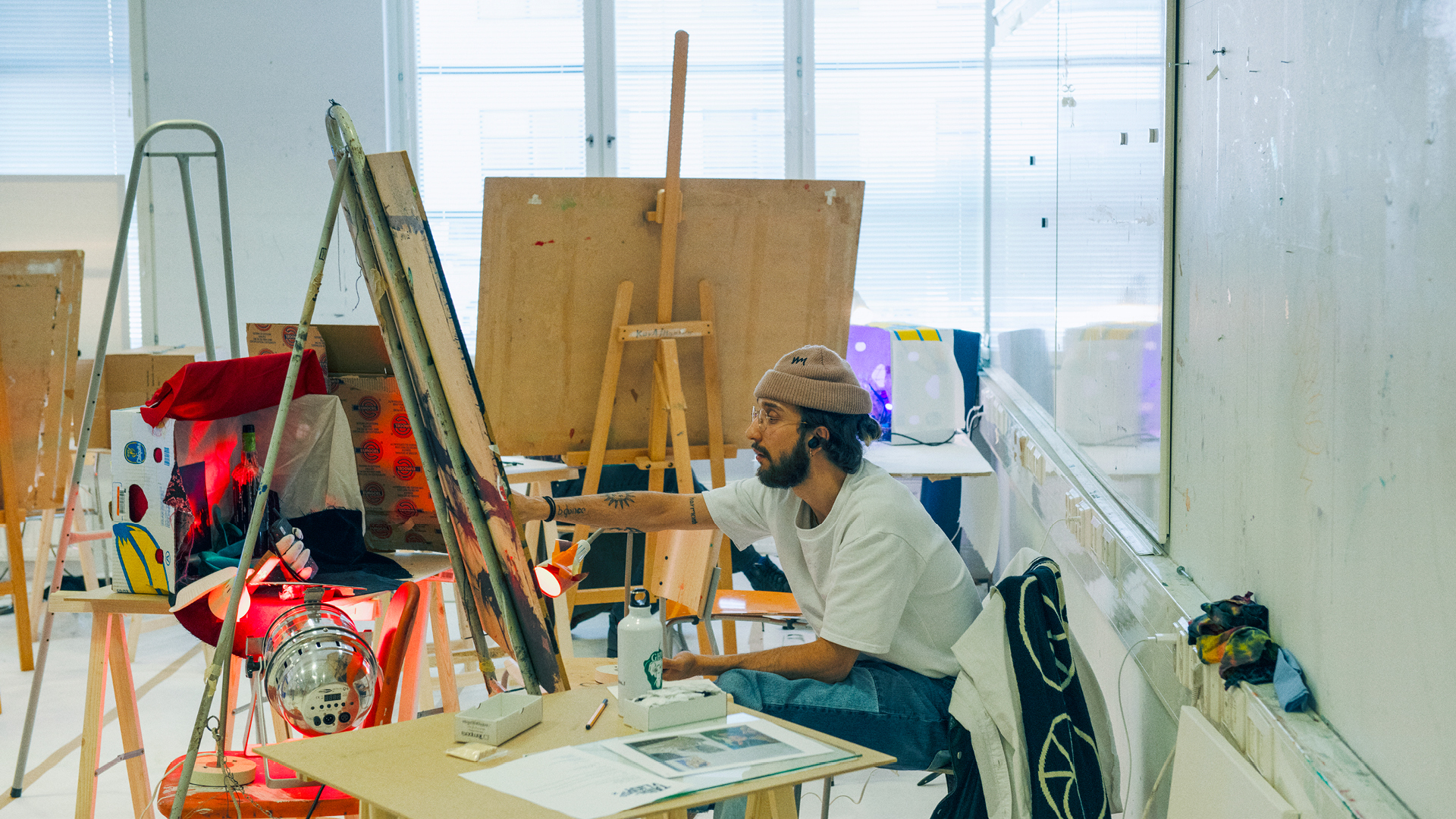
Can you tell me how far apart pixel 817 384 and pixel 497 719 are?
0.92 meters

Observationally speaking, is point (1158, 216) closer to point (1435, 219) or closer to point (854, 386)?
point (854, 386)

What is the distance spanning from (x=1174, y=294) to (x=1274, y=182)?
45cm

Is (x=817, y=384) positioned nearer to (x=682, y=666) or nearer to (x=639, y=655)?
(x=682, y=666)

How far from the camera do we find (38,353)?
11.1 ft

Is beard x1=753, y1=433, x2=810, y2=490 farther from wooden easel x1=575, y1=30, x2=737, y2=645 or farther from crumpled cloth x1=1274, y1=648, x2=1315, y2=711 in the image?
crumpled cloth x1=1274, y1=648, x2=1315, y2=711

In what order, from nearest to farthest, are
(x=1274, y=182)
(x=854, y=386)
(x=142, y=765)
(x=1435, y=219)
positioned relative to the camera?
(x=1435, y=219)
(x=1274, y=182)
(x=854, y=386)
(x=142, y=765)

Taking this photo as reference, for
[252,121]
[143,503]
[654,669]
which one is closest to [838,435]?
[654,669]

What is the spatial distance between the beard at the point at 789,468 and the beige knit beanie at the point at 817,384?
0.08 meters

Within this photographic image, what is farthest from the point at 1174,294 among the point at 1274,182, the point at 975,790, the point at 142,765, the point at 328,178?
the point at 328,178

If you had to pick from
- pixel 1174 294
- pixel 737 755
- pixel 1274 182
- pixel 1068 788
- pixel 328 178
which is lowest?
pixel 1068 788

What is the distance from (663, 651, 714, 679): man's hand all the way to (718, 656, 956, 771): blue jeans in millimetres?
68

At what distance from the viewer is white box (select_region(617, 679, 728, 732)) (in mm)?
1411

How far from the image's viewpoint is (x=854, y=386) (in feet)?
6.92

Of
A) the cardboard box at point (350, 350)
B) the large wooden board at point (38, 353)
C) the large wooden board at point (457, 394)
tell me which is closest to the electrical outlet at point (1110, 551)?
the large wooden board at point (457, 394)
